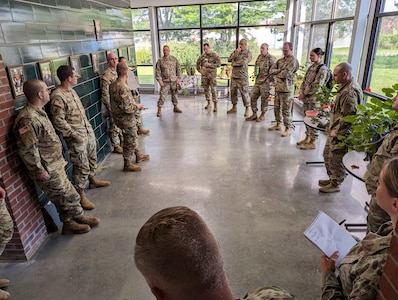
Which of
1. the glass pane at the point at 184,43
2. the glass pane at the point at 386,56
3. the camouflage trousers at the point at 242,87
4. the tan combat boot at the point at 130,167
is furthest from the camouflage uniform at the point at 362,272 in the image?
the glass pane at the point at 184,43

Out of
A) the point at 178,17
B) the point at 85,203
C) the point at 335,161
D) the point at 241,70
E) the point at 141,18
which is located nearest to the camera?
the point at 85,203

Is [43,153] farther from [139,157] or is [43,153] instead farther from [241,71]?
[241,71]

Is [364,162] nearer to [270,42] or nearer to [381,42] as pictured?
[381,42]

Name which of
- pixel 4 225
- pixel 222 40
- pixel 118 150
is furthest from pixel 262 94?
pixel 4 225

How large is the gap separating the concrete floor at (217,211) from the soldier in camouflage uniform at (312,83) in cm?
21

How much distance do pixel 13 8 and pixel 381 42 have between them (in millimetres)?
4567

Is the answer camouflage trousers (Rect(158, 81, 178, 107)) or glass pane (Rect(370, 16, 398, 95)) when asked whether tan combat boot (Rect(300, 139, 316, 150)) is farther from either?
camouflage trousers (Rect(158, 81, 178, 107))

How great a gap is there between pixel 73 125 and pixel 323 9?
591cm

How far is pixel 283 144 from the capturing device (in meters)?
5.09

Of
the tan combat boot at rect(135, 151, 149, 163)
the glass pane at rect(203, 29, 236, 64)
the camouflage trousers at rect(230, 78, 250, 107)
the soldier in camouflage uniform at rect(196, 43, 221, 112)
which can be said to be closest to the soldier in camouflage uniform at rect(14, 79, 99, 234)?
the tan combat boot at rect(135, 151, 149, 163)

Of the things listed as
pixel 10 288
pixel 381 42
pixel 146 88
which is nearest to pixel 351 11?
pixel 381 42

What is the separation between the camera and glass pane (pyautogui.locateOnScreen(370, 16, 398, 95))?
3734 millimetres

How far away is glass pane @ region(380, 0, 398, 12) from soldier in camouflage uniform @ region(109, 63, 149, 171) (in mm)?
3631

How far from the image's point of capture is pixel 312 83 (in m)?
4.67
